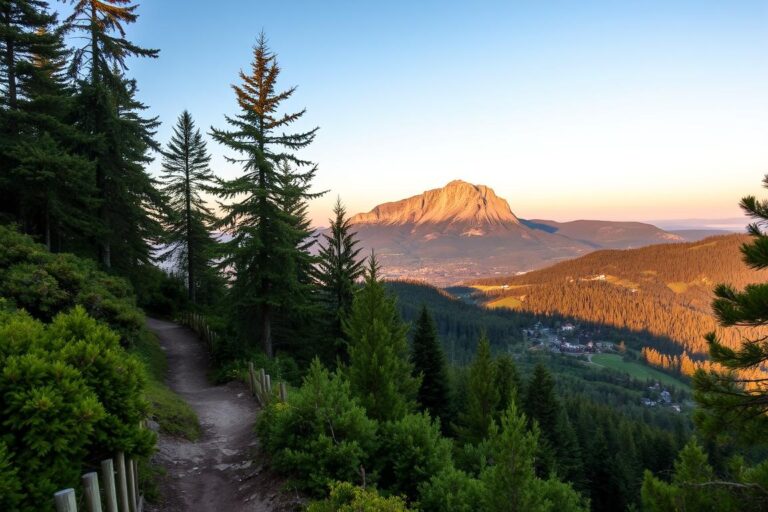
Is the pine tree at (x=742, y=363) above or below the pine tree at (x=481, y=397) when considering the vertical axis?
above

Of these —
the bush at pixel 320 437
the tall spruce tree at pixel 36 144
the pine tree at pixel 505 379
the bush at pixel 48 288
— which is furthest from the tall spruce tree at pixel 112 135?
the pine tree at pixel 505 379

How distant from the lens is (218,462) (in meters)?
11.5

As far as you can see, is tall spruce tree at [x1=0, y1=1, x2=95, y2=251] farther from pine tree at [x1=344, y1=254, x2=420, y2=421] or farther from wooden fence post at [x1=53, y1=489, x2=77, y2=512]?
wooden fence post at [x1=53, y1=489, x2=77, y2=512]

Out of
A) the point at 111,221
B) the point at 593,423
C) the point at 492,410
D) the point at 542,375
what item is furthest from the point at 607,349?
the point at 111,221

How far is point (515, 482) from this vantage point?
905 centimetres

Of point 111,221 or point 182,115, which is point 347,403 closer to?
point 111,221

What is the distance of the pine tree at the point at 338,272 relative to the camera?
2575 cm

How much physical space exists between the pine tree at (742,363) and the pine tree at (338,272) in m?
19.1

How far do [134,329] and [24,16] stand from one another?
18.4 metres

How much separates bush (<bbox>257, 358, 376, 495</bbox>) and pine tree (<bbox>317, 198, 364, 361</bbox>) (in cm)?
1578

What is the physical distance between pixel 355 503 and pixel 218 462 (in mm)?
6734

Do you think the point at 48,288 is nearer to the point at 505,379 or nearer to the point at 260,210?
the point at 260,210

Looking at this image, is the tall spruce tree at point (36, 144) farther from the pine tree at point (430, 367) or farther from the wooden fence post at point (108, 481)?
the pine tree at point (430, 367)

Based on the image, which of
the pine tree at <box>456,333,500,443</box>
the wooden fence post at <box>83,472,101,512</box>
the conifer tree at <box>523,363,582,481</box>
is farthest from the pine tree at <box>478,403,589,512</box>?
the conifer tree at <box>523,363,582,481</box>
